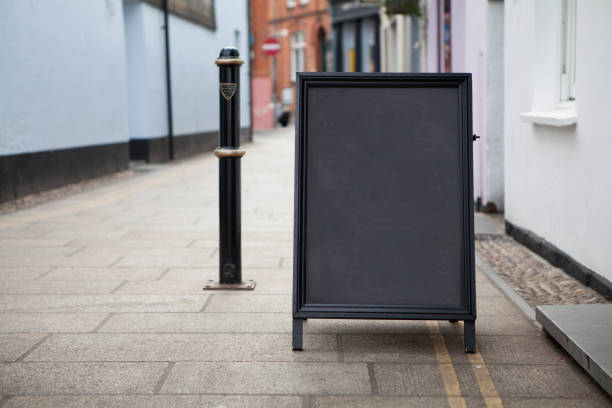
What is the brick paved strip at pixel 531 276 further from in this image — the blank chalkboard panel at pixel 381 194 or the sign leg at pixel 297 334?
the sign leg at pixel 297 334

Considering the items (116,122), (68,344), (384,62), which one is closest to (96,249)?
(68,344)

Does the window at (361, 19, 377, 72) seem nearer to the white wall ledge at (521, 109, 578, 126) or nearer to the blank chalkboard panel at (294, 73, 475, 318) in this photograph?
the white wall ledge at (521, 109, 578, 126)

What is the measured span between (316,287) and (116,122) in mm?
11168

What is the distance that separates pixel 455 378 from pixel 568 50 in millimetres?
3902

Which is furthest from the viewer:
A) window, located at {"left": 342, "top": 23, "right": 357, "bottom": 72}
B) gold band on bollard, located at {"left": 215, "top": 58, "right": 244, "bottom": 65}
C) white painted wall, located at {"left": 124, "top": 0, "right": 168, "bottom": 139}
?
window, located at {"left": 342, "top": 23, "right": 357, "bottom": 72}

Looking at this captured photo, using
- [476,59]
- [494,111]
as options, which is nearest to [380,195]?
[494,111]

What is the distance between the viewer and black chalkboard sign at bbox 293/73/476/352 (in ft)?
13.8

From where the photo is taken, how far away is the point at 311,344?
438cm

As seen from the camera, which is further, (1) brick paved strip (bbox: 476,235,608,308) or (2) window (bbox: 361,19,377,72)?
(2) window (bbox: 361,19,377,72)

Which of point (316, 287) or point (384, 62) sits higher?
point (384, 62)

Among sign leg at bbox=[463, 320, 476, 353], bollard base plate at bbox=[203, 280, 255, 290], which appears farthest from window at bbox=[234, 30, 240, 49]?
sign leg at bbox=[463, 320, 476, 353]

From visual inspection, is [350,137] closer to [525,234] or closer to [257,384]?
[257,384]

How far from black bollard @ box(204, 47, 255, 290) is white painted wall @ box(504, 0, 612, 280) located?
235cm

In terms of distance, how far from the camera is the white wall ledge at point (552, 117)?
6039 mm
